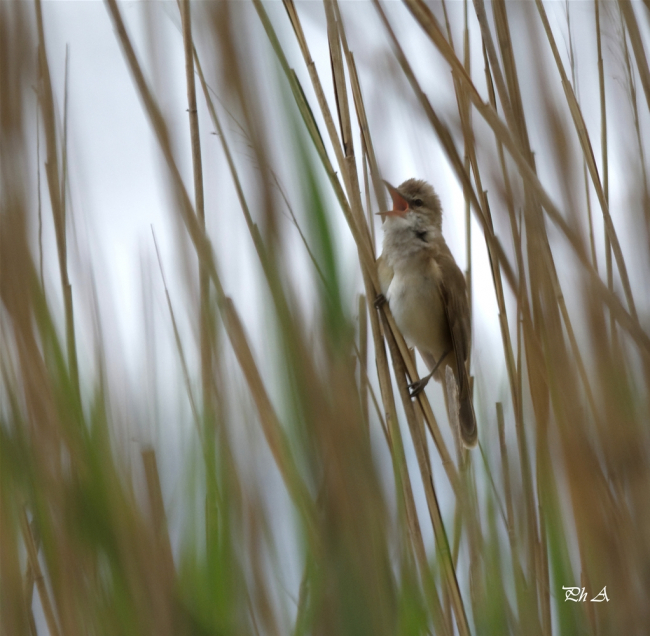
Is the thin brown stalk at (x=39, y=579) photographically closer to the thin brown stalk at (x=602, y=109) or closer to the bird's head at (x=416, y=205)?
the thin brown stalk at (x=602, y=109)

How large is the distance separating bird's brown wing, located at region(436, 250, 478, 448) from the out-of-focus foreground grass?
1.05m

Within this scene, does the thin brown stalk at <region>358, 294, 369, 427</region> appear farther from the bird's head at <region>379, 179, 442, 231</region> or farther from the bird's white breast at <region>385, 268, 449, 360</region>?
the bird's head at <region>379, 179, 442, 231</region>

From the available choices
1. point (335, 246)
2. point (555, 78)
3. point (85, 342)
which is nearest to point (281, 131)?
point (335, 246)

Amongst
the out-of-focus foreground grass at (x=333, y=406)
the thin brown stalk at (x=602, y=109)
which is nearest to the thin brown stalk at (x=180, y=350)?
the out-of-focus foreground grass at (x=333, y=406)

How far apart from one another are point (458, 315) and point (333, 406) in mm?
2093

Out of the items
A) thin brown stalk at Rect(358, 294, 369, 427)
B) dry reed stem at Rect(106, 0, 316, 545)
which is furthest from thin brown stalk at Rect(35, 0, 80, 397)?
thin brown stalk at Rect(358, 294, 369, 427)

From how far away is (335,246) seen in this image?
88cm

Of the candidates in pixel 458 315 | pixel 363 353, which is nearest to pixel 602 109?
pixel 363 353

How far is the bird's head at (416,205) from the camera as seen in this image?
2832mm

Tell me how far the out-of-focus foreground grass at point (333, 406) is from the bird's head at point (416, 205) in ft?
3.78

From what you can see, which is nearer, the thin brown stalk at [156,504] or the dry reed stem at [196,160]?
the thin brown stalk at [156,504]

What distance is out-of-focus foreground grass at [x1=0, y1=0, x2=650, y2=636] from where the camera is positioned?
0.90 m

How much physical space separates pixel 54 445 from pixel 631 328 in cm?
97

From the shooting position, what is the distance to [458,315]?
2908 mm
